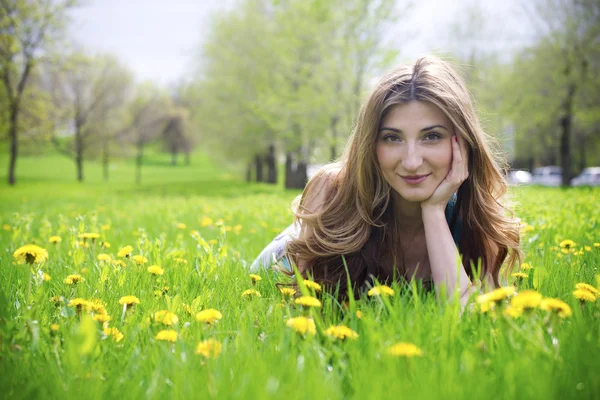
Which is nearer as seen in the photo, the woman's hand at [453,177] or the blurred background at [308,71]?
the woman's hand at [453,177]

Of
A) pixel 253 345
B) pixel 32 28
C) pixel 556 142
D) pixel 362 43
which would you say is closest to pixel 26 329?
pixel 253 345

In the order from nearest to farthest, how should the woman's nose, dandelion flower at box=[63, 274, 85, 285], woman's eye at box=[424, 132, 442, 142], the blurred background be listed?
dandelion flower at box=[63, 274, 85, 285] < the woman's nose < woman's eye at box=[424, 132, 442, 142] < the blurred background

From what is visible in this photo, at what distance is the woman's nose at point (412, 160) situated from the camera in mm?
2059

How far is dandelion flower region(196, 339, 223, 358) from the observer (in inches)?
48.1

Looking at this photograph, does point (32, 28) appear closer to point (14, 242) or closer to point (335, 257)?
point (14, 242)

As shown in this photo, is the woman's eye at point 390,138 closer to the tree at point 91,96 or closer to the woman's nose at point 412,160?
the woman's nose at point 412,160

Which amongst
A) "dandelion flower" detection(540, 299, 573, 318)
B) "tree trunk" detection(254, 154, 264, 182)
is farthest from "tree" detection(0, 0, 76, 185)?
"dandelion flower" detection(540, 299, 573, 318)

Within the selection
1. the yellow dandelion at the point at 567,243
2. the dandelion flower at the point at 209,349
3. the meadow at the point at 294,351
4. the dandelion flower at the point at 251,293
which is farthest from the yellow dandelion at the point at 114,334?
the yellow dandelion at the point at 567,243

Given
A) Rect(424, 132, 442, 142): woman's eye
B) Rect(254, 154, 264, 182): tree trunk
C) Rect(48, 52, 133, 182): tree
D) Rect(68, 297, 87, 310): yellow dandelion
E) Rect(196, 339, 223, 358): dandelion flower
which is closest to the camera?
Rect(196, 339, 223, 358): dandelion flower

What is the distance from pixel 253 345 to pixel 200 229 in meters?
3.80

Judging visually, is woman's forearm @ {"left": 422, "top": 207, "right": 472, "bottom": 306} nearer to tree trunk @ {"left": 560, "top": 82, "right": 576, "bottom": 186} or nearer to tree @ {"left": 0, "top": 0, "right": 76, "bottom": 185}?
tree trunk @ {"left": 560, "top": 82, "right": 576, "bottom": 186}

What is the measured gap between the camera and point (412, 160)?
2057mm

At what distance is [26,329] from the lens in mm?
1417

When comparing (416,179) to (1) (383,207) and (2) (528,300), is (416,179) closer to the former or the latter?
(1) (383,207)
